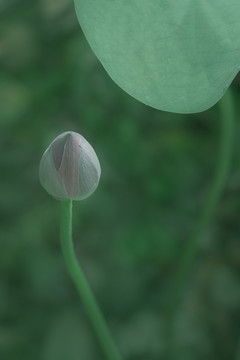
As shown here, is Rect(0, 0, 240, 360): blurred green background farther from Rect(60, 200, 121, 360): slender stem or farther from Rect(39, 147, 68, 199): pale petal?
Rect(39, 147, 68, 199): pale petal

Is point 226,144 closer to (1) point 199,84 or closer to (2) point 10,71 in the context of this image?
(1) point 199,84

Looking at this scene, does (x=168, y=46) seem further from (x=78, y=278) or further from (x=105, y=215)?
(x=105, y=215)

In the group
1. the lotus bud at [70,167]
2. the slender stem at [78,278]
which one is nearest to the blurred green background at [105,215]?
the slender stem at [78,278]

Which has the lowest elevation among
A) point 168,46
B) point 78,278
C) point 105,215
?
point 105,215

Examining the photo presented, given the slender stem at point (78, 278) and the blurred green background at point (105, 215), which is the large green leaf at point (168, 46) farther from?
the blurred green background at point (105, 215)

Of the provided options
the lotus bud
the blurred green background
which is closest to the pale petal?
the lotus bud

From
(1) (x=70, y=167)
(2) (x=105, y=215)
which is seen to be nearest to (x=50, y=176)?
(1) (x=70, y=167)
